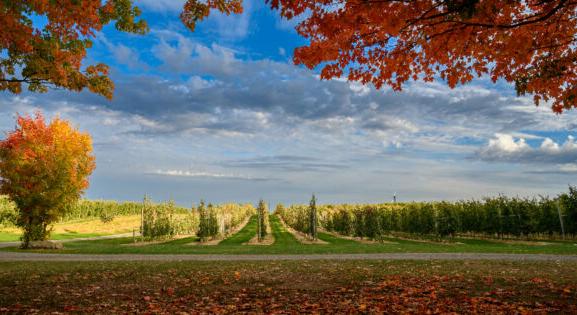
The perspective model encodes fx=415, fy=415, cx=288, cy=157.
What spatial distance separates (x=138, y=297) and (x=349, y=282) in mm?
4629

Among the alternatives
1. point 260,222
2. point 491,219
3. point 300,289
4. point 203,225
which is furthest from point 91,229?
point 300,289

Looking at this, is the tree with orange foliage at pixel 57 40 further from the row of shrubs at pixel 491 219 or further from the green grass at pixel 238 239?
the row of shrubs at pixel 491 219

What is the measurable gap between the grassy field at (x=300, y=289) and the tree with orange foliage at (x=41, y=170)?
1488cm

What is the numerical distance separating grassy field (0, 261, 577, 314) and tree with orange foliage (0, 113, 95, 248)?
14.9 metres

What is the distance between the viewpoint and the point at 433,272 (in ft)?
36.4

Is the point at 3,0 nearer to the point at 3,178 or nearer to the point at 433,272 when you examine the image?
the point at 433,272

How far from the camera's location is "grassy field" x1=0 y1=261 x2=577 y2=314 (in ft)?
24.5

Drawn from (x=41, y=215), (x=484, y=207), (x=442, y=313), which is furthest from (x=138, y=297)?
(x=484, y=207)

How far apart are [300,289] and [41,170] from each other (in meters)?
23.0

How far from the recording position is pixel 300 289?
8.94m

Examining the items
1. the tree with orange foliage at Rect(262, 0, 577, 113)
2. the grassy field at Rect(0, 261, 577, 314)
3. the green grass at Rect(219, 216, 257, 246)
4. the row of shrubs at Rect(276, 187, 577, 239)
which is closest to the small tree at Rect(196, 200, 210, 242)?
the green grass at Rect(219, 216, 257, 246)

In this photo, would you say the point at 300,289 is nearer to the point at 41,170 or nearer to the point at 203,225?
the point at 41,170

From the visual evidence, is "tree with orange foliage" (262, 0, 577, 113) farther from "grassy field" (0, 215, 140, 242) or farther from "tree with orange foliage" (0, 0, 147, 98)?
"grassy field" (0, 215, 140, 242)

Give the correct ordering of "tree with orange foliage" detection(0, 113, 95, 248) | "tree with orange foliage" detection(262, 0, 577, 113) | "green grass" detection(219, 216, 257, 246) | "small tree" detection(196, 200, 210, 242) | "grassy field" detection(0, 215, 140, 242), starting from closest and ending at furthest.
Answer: "tree with orange foliage" detection(262, 0, 577, 113), "tree with orange foliage" detection(0, 113, 95, 248), "green grass" detection(219, 216, 257, 246), "small tree" detection(196, 200, 210, 242), "grassy field" detection(0, 215, 140, 242)
